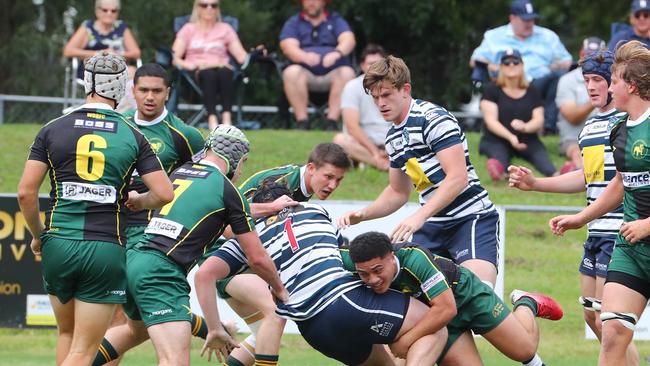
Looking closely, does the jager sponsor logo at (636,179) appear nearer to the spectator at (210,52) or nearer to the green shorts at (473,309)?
the green shorts at (473,309)

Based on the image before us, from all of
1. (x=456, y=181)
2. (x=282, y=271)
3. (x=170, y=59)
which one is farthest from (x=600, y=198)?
(x=170, y=59)

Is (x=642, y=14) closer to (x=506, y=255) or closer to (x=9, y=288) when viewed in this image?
(x=506, y=255)

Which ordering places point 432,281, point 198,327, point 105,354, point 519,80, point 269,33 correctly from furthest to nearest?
1. point 269,33
2. point 519,80
3. point 198,327
4. point 105,354
5. point 432,281

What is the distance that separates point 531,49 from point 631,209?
23.8ft

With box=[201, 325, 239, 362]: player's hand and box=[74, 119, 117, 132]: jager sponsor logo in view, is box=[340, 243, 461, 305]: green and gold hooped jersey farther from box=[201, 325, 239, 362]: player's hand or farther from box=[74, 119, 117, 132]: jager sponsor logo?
box=[74, 119, 117, 132]: jager sponsor logo

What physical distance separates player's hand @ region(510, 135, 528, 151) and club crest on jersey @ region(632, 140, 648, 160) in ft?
20.5

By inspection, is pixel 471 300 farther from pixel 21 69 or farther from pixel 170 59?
pixel 21 69

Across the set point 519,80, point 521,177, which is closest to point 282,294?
point 521,177

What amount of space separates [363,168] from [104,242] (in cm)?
681

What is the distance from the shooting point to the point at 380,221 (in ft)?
35.5

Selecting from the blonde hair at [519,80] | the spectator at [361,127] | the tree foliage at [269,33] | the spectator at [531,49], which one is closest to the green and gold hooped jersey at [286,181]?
the spectator at [361,127]

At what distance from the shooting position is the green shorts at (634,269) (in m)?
7.09

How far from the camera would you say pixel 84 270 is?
275 inches

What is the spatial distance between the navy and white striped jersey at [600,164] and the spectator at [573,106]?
5.27 meters
